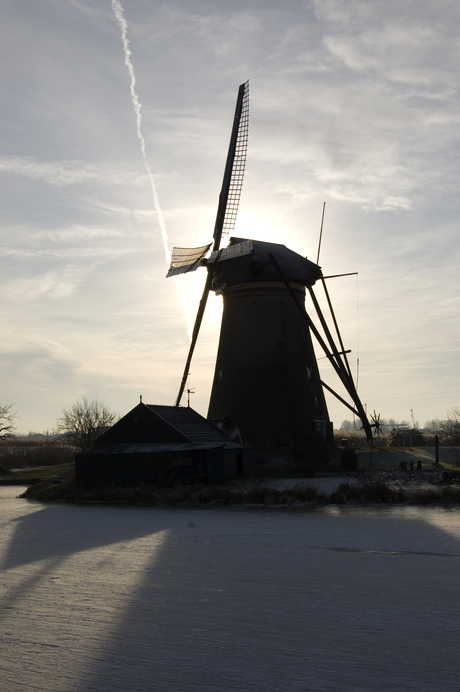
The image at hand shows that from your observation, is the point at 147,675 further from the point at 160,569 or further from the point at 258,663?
the point at 160,569

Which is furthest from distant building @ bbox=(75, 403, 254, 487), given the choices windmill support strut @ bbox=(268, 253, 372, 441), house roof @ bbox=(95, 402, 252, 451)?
windmill support strut @ bbox=(268, 253, 372, 441)

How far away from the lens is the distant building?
87.3 feet

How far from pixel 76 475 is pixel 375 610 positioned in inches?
819

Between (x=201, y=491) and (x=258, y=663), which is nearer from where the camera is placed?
(x=258, y=663)

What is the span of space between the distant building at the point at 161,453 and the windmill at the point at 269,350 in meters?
2.24

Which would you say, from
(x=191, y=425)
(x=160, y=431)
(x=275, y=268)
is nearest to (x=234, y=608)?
(x=160, y=431)

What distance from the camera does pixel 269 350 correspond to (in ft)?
106

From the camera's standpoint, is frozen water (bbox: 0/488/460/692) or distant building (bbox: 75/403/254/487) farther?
distant building (bbox: 75/403/254/487)

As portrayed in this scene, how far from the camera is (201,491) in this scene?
80.5 ft

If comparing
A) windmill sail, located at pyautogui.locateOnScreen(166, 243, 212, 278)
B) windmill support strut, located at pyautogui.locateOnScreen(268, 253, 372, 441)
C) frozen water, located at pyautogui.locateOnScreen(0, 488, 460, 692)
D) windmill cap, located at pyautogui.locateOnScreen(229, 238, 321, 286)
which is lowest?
frozen water, located at pyautogui.locateOnScreen(0, 488, 460, 692)

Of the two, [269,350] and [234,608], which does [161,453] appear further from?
[234,608]

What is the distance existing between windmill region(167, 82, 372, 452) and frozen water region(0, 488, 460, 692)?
1364cm

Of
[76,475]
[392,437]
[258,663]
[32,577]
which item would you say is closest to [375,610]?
[258,663]

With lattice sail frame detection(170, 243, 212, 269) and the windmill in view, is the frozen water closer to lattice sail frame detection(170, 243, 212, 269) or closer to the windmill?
the windmill
